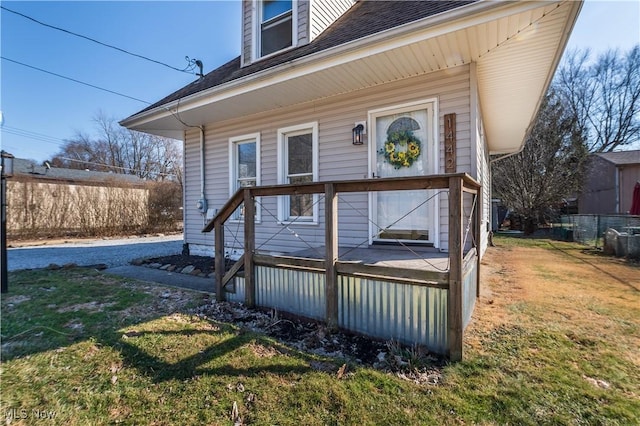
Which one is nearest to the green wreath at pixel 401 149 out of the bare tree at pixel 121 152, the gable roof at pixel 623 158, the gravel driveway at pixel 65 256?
the gravel driveway at pixel 65 256

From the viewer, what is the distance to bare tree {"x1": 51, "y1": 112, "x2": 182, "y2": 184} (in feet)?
91.4

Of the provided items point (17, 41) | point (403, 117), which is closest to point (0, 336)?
point (403, 117)

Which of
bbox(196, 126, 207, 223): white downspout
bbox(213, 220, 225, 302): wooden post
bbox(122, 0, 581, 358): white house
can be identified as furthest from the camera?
bbox(196, 126, 207, 223): white downspout

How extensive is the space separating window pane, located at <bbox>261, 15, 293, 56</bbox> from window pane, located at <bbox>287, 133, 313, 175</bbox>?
6.12ft

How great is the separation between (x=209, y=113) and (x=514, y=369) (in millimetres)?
6045

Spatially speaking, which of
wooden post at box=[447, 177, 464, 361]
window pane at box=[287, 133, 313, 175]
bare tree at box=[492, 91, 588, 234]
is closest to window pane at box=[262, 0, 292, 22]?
window pane at box=[287, 133, 313, 175]

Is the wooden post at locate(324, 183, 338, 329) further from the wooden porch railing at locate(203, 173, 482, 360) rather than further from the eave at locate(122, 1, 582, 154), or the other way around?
the eave at locate(122, 1, 582, 154)

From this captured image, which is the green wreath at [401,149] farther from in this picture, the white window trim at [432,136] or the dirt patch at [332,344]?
the dirt patch at [332,344]

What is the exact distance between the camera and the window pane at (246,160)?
623cm

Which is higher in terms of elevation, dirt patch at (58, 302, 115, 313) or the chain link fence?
the chain link fence

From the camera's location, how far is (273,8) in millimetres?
5965

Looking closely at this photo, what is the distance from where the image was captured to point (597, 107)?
65.1 ft

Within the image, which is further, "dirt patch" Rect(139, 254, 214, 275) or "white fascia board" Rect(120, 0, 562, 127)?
"dirt patch" Rect(139, 254, 214, 275)

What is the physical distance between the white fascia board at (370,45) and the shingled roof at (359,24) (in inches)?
6.6
